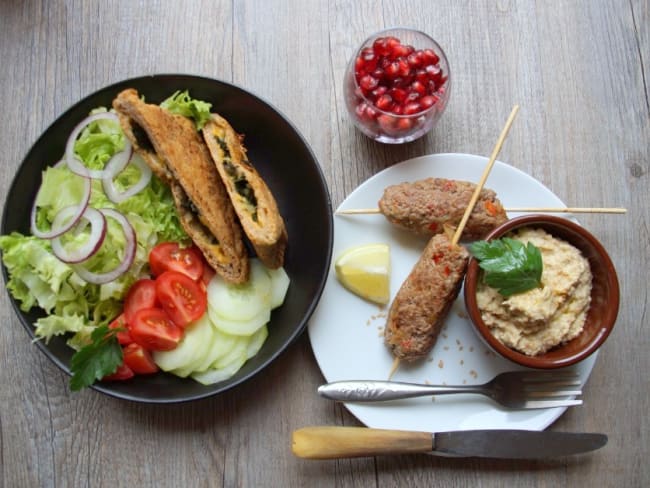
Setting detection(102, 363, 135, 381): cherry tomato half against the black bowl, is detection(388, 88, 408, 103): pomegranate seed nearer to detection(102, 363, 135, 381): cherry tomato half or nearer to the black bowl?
the black bowl

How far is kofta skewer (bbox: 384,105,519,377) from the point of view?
7.80ft

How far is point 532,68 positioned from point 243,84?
140 centimetres

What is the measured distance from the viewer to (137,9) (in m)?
2.79

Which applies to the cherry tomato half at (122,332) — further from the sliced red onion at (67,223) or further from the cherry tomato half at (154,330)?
the sliced red onion at (67,223)

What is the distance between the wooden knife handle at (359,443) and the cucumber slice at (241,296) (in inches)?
23.4

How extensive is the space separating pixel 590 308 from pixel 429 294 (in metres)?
0.67


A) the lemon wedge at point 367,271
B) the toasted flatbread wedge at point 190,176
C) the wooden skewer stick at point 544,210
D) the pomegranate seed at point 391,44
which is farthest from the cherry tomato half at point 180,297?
the pomegranate seed at point 391,44

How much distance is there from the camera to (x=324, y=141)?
2736mm

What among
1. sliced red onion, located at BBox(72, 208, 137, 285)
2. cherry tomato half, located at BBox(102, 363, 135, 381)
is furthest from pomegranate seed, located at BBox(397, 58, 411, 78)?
cherry tomato half, located at BBox(102, 363, 135, 381)

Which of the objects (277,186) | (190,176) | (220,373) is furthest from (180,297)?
(277,186)

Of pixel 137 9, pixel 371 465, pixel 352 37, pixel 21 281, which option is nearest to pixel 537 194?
pixel 352 37

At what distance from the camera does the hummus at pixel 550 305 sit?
2.25m

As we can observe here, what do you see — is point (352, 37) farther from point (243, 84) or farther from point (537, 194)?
point (537, 194)

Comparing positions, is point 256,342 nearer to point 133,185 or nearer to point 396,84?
point 133,185
